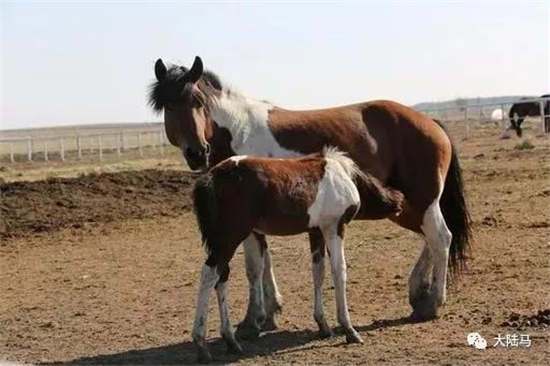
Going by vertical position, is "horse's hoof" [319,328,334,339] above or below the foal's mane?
below

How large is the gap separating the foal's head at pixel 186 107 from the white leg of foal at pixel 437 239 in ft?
7.42

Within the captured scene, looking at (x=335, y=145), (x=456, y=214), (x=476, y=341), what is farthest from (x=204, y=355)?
(x=456, y=214)

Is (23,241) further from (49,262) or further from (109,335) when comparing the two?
(109,335)

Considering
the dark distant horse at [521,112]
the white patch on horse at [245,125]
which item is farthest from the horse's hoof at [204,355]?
the dark distant horse at [521,112]

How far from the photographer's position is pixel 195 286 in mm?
8781

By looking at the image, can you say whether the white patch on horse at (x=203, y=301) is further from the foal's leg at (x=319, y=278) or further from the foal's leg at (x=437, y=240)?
the foal's leg at (x=437, y=240)

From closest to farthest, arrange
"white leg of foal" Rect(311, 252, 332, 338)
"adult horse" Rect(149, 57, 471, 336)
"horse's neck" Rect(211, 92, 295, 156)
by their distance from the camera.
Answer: "white leg of foal" Rect(311, 252, 332, 338) → "adult horse" Rect(149, 57, 471, 336) → "horse's neck" Rect(211, 92, 295, 156)

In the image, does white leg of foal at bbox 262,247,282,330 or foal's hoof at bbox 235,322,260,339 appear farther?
white leg of foal at bbox 262,247,282,330

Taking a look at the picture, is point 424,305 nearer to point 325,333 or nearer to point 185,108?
point 325,333

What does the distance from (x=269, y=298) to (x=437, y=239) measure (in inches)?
67.7

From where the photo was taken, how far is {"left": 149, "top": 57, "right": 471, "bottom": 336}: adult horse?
6.54m

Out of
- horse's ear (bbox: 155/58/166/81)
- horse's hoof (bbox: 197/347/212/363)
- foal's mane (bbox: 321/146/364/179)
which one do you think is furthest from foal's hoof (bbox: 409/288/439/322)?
horse's ear (bbox: 155/58/166/81)

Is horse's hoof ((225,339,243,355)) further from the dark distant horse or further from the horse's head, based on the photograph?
the dark distant horse

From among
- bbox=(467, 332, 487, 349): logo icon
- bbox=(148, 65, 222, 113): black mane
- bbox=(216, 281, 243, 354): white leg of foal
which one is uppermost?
bbox=(148, 65, 222, 113): black mane
